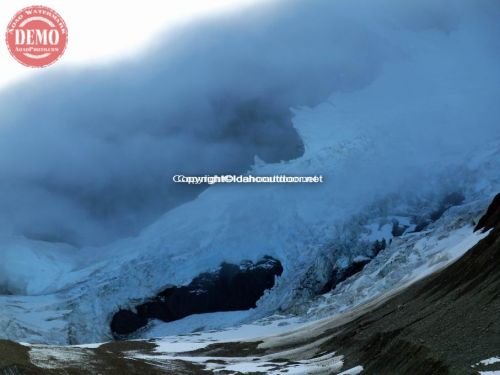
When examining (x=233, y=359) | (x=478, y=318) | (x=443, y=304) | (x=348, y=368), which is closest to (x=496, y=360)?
(x=478, y=318)

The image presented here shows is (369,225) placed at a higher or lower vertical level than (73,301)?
higher

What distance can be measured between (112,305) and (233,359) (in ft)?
344

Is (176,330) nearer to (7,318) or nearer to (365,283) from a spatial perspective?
(7,318)

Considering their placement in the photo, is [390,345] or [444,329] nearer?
[444,329]

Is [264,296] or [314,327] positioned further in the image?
[264,296]

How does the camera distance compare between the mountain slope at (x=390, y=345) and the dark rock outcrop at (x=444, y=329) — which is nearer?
the dark rock outcrop at (x=444, y=329)

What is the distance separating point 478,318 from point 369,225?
491ft

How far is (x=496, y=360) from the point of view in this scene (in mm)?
35469

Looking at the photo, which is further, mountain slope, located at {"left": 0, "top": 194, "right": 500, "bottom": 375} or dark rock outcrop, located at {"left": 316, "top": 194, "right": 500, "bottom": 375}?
mountain slope, located at {"left": 0, "top": 194, "right": 500, "bottom": 375}

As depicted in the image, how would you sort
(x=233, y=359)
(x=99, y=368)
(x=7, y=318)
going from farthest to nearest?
1. (x=7, y=318)
2. (x=233, y=359)
3. (x=99, y=368)

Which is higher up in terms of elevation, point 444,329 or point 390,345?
point 444,329

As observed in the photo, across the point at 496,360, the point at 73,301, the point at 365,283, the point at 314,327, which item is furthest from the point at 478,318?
the point at 73,301

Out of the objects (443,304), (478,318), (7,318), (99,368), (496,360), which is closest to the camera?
(496,360)

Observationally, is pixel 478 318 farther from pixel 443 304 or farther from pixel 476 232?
pixel 476 232
